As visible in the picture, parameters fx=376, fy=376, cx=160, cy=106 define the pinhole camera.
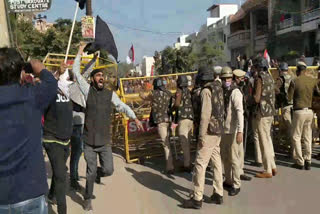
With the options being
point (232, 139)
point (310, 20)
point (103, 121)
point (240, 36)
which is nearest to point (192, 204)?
point (232, 139)

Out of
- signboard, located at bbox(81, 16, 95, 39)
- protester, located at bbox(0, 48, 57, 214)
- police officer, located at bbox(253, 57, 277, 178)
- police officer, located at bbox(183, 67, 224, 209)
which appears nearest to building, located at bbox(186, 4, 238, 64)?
signboard, located at bbox(81, 16, 95, 39)

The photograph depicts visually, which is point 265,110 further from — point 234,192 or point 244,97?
point 234,192

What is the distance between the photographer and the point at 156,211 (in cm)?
486

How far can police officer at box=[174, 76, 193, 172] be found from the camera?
659 cm

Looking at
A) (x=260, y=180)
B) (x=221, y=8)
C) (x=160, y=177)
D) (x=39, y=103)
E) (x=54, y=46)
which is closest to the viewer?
(x=39, y=103)

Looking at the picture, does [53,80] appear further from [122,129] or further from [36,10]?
→ [122,129]

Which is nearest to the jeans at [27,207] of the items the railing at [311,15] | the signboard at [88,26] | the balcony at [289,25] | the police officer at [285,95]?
the police officer at [285,95]

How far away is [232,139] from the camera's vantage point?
5.56m

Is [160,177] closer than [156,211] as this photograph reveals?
No

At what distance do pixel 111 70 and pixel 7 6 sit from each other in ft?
11.1

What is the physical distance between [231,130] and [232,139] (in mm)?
149

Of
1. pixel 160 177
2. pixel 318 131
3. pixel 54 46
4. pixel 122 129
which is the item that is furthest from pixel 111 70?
pixel 54 46

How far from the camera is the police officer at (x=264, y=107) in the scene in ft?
19.7

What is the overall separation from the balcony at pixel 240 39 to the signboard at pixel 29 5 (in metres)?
39.2
